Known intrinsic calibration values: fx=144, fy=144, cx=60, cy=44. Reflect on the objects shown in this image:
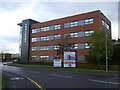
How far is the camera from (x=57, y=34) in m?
49.1

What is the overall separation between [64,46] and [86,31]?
7793 mm

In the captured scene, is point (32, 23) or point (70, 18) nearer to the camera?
point (70, 18)

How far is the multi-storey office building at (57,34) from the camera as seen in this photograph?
4147cm

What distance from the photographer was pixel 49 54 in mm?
49906

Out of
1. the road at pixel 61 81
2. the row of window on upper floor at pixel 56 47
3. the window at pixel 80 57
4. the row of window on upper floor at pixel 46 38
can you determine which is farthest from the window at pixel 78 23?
the road at pixel 61 81

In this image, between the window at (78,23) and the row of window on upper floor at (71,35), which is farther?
the window at (78,23)

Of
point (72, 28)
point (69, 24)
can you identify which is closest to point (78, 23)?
point (72, 28)

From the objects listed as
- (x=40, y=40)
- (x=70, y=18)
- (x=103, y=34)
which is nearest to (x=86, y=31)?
(x=70, y=18)

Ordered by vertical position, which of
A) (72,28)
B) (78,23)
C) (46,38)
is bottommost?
(46,38)

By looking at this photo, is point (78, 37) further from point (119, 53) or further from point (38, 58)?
point (38, 58)

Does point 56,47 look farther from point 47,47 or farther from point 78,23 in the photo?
point 78,23

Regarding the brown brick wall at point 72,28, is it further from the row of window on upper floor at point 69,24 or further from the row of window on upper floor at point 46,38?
the row of window on upper floor at point 46,38

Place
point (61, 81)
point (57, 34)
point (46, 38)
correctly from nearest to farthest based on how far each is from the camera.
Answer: point (61, 81) → point (57, 34) → point (46, 38)

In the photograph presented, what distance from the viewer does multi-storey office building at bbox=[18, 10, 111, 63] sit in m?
41.5
